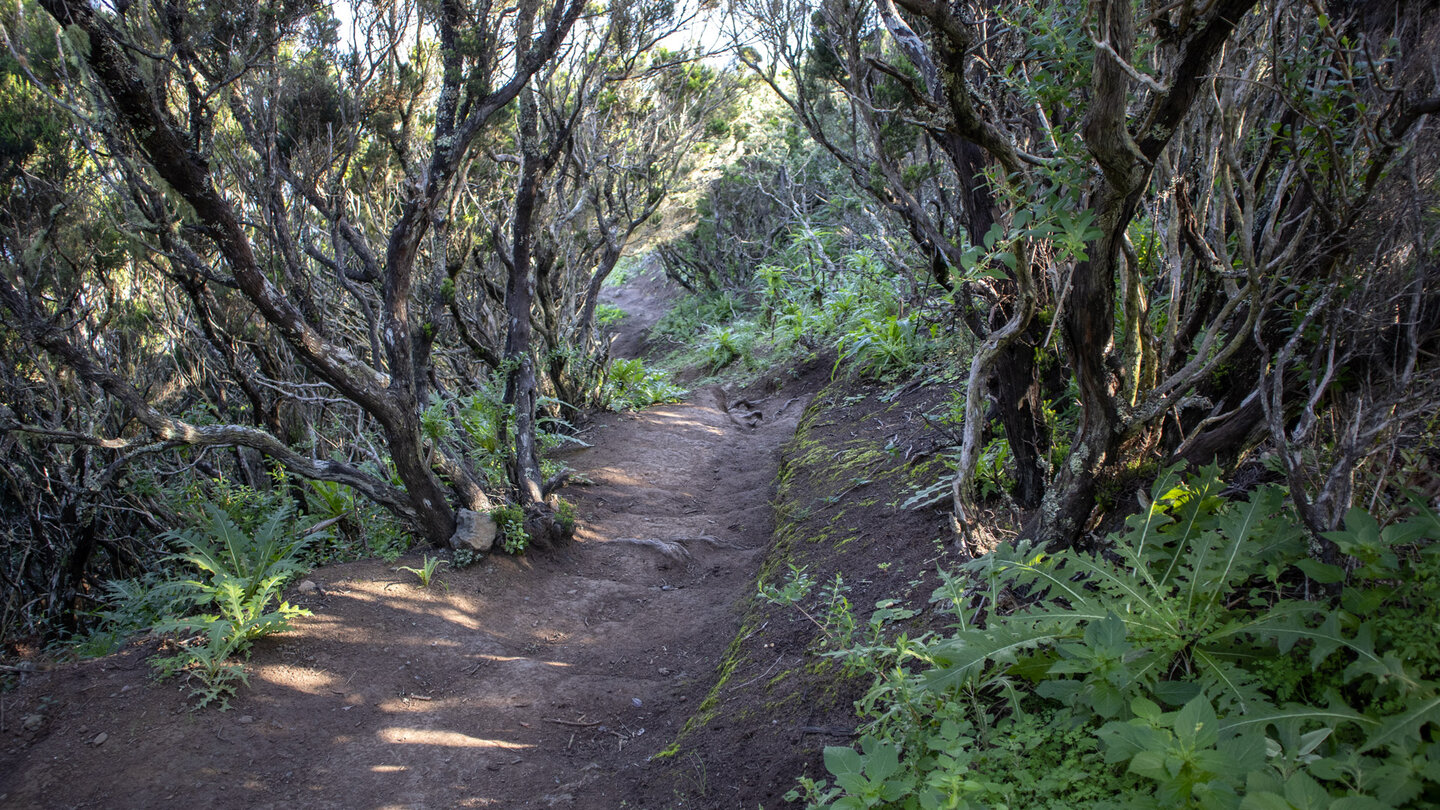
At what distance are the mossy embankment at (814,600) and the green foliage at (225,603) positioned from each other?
7.97 ft

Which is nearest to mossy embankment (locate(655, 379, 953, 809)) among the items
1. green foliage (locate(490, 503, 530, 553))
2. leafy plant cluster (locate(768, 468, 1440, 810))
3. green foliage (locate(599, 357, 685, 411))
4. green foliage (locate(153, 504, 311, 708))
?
leafy plant cluster (locate(768, 468, 1440, 810))

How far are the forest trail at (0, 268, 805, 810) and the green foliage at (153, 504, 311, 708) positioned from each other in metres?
0.11

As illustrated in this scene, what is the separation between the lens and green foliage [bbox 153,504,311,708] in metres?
3.89

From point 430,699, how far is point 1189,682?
12.4 feet

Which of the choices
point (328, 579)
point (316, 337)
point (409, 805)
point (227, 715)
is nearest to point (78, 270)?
point (316, 337)

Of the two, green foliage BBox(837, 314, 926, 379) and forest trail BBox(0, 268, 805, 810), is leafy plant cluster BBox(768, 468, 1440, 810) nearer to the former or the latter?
forest trail BBox(0, 268, 805, 810)

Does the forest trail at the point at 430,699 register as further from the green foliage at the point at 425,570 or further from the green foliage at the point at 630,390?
the green foliage at the point at 630,390

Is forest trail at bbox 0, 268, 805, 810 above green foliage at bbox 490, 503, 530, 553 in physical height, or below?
below

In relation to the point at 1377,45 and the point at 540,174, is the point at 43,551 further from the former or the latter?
the point at 1377,45

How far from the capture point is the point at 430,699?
166 inches

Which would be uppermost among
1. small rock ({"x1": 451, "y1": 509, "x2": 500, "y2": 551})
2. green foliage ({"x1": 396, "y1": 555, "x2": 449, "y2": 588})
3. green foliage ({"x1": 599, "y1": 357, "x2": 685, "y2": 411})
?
green foliage ({"x1": 599, "y1": 357, "x2": 685, "y2": 411})

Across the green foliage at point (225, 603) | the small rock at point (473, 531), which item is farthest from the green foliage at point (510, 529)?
the green foliage at point (225, 603)

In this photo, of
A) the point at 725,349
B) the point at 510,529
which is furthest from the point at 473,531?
the point at 725,349

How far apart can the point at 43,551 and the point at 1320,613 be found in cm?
896
